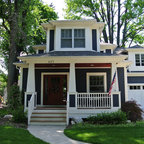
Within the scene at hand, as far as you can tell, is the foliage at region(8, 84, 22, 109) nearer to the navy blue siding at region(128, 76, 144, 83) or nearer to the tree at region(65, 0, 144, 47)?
the navy blue siding at region(128, 76, 144, 83)

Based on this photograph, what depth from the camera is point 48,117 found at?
30.2 ft

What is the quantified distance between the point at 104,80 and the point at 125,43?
1698 centimetres

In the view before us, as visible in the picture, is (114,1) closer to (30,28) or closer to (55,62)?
(30,28)

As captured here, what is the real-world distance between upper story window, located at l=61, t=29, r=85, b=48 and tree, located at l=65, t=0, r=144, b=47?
14369 mm

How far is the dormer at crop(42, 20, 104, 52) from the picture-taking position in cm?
1177

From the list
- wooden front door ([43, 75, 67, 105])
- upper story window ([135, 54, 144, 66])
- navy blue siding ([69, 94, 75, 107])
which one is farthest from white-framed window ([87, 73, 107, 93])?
upper story window ([135, 54, 144, 66])

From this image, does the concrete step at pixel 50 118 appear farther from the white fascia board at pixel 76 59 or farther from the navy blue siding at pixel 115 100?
the white fascia board at pixel 76 59

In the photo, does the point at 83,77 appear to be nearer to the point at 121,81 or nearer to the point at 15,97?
the point at 121,81

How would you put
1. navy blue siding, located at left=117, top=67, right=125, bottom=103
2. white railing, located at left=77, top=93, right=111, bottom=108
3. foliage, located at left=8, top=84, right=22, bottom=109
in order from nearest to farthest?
1. white railing, located at left=77, top=93, right=111, bottom=108
2. navy blue siding, located at left=117, top=67, right=125, bottom=103
3. foliage, located at left=8, top=84, right=22, bottom=109

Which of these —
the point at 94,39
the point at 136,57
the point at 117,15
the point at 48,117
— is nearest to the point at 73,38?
the point at 94,39

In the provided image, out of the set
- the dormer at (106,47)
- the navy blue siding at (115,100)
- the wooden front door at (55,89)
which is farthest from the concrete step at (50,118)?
the dormer at (106,47)

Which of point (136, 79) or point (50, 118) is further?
point (136, 79)

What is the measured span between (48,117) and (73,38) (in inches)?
225

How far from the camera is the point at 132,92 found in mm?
15203
